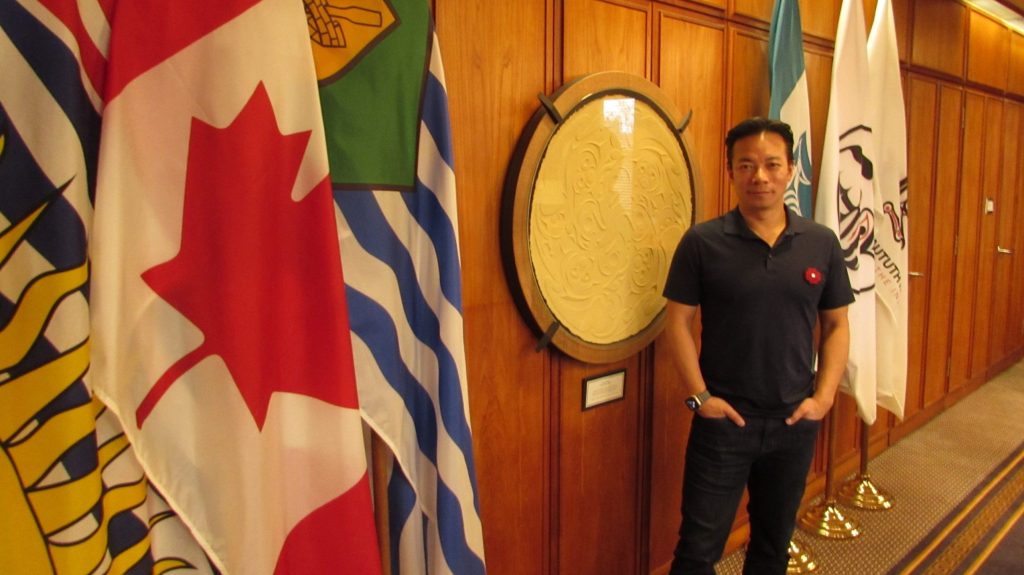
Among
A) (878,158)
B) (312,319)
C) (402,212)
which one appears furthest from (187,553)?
(878,158)

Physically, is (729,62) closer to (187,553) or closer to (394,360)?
(394,360)

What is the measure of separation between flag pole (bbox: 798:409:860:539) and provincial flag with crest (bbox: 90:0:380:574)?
87.3 inches

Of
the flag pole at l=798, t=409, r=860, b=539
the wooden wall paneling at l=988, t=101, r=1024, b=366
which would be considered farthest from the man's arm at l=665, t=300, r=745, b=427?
the wooden wall paneling at l=988, t=101, r=1024, b=366

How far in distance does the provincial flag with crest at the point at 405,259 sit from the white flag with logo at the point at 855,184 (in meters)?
1.72

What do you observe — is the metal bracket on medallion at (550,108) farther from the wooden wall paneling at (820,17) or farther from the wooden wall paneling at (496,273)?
the wooden wall paneling at (820,17)

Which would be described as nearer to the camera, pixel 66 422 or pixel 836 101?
pixel 66 422

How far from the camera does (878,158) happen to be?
2.71m

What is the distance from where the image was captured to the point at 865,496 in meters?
2.89

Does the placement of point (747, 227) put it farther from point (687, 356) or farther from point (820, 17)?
point (820, 17)

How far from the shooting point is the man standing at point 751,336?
172cm

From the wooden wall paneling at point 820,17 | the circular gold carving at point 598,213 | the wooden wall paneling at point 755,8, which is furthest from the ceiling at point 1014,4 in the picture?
the circular gold carving at point 598,213

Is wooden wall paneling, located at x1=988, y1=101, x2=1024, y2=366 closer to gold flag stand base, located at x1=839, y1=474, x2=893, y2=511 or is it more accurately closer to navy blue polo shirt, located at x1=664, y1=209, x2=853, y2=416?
gold flag stand base, located at x1=839, y1=474, x2=893, y2=511

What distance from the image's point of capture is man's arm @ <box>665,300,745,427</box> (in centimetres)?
175

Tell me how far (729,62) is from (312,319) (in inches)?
70.8
